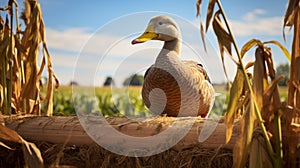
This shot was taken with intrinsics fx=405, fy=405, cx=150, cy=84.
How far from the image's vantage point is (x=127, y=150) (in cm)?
118

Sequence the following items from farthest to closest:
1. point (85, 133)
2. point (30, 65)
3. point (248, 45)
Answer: point (30, 65) → point (85, 133) → point (248, 45)

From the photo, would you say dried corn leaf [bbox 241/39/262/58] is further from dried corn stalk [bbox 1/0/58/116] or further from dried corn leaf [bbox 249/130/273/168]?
dried corn stalk [bbox 1/0/58/116]

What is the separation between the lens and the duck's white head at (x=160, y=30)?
5.40 ft

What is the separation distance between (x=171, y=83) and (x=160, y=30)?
0.23 meters

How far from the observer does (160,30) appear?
168cm

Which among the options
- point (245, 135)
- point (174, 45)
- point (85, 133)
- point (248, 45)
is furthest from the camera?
point (174, 45)

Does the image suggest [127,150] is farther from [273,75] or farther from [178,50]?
[178,50]

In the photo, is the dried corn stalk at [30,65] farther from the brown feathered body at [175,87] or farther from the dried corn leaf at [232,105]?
the dried corn leaf at [232,105]

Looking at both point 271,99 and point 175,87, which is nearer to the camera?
point 271,99

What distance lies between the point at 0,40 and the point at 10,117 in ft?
1.67

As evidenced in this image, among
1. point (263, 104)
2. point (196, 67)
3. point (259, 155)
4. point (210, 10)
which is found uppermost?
point (210, 10)

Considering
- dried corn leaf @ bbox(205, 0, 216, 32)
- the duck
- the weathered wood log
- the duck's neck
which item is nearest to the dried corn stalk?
the weathered wood log

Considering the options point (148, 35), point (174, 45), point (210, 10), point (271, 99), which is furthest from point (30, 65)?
point (271, 99)

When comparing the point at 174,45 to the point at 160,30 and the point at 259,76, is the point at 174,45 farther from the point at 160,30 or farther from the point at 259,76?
the point at 259,76
